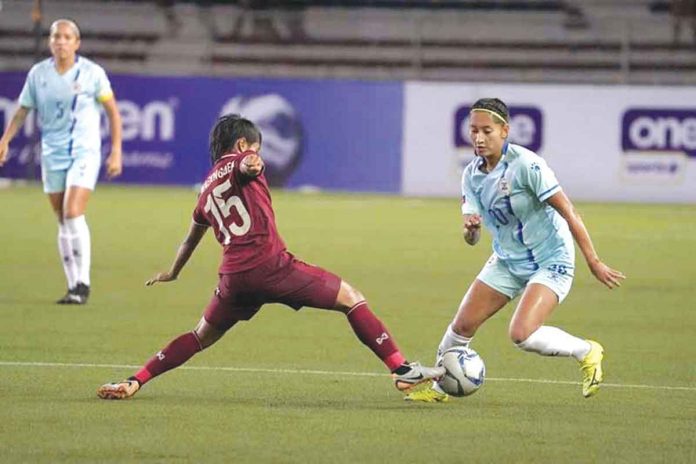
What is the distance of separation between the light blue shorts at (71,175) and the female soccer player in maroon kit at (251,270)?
4.76m

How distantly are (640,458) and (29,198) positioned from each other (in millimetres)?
19577

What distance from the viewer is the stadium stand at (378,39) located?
30.8 m

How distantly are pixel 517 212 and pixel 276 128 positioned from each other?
64.6 ft

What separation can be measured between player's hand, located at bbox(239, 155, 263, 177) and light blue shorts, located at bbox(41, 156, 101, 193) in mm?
5226

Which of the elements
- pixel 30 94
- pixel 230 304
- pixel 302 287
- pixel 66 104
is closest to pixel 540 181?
pixel 302 287

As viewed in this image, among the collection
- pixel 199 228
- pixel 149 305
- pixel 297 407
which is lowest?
pixel 149 305

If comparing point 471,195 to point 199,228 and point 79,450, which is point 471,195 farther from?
point 79,450

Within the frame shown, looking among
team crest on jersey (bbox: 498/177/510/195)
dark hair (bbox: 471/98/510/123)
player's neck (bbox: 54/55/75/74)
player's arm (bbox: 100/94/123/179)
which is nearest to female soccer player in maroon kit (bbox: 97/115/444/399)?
team crest on jersey (bbox: 498/177/510/195)

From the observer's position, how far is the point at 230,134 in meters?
8.19

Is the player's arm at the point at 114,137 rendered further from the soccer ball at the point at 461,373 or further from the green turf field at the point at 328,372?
the soccer ball at the point at 461,373

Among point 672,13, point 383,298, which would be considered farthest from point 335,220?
point 672,13

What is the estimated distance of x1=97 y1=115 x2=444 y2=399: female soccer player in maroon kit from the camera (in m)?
8.14

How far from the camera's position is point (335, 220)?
22.3 m

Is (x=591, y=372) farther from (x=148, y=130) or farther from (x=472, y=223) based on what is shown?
(x=148, y=130)
